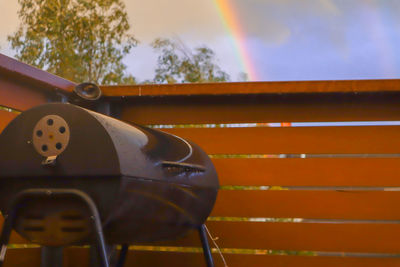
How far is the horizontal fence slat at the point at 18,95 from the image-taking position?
6.73 ft

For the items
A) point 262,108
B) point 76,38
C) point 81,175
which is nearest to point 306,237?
point 262,108

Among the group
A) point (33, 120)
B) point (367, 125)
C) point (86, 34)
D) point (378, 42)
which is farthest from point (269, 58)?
point (33, 120)

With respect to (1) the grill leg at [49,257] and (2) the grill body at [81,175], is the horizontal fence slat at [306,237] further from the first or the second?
(2) the grill body at [81,175]

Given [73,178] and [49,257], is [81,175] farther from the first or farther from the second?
[49,257]

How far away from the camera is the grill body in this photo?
4.74ft

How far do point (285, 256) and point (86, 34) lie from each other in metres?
9.76

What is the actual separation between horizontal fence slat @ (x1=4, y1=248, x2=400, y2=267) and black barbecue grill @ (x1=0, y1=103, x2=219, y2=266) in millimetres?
930

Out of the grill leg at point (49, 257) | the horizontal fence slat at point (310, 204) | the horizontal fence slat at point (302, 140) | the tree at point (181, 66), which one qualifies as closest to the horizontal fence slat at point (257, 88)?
the horizontal fence slat at point (302, 140)

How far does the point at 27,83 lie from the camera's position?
2240 mm

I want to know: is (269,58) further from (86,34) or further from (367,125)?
(367,125)

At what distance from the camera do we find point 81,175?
1443mm

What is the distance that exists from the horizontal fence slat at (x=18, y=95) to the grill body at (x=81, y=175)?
54cm

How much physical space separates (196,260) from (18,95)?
1300mm

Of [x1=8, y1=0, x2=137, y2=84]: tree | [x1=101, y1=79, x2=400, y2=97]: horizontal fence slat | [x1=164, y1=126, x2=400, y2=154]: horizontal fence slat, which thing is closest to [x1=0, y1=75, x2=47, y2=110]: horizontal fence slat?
[x1=101, y1=79, x2=400, y2=97]: horizontal fence slat
